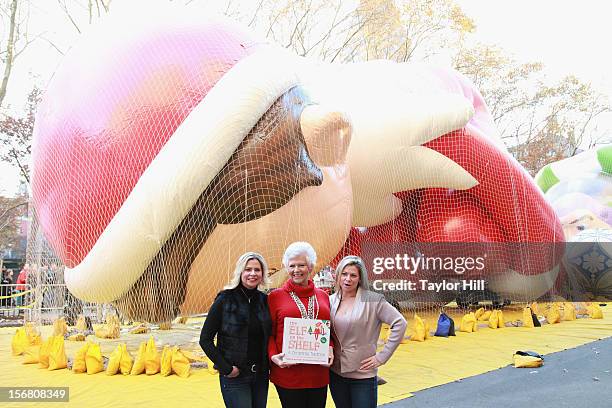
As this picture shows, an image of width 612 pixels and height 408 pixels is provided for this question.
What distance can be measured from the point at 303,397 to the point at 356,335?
327mm

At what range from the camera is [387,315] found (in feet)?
7.89

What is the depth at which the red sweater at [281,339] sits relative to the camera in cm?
229

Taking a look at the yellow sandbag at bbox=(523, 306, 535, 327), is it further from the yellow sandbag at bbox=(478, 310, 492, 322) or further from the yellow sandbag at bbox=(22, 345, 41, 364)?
the yellow sandbag at bbox=(22, 345, 41, 364)

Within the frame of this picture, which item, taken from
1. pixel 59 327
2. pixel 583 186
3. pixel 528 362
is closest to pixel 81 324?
pixel 59 327

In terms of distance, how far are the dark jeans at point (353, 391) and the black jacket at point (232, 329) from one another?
1.00ft

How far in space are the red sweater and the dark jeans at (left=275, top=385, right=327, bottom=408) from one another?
22 mm

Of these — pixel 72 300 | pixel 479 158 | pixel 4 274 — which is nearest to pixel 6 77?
pixel 4 274

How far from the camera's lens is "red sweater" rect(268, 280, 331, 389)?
2287mm

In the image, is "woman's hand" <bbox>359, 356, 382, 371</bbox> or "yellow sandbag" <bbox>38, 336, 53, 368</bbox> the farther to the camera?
"yellow sandbag" <bbox>38, 336, 53, 368</bbox>

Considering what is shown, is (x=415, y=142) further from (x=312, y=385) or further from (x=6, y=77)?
(x=6, y=77)

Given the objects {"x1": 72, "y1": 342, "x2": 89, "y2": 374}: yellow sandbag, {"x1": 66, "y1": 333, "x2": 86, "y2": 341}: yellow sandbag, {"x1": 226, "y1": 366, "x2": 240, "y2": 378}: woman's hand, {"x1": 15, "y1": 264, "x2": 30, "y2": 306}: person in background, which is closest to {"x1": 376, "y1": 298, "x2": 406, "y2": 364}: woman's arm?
{"x1": 226, "y1": 366, "x2": 240, "y2": 378}: woman's hand

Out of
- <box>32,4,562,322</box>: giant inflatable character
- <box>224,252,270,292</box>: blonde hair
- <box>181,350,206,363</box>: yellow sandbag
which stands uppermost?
<box>32,4,562,322</box>: giant inflatable character

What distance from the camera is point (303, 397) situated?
2.30 meters

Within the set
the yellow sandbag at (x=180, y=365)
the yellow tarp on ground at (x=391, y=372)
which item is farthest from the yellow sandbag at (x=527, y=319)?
the yellow sandbag at (x=180, y=365)
